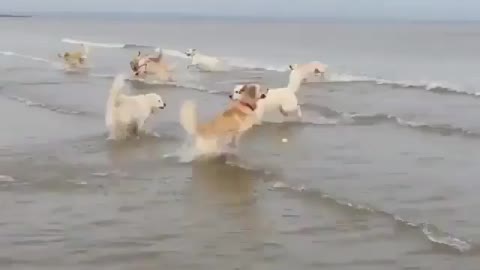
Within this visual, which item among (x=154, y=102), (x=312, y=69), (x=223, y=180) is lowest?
(x=223, y=180)

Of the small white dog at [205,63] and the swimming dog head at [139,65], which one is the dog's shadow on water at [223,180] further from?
the small white dog at [205,63]

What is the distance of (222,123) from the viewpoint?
32.9ft

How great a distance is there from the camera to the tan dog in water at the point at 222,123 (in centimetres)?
965

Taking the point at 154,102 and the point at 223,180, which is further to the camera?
the point at 154,102

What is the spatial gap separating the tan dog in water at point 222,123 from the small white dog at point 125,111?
1.35 metres

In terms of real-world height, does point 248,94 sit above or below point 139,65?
below

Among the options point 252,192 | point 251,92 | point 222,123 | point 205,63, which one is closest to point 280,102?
point 251,92

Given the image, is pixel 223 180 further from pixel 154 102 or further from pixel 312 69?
pixel 312 69

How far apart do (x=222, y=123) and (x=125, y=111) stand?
1710mm

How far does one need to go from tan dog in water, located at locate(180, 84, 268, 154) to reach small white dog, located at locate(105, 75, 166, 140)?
1.35 m

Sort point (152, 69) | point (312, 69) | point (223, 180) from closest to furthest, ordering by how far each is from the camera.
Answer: point (223, 180), point (312, 69), point (152, 69)

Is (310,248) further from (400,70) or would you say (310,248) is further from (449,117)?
(400,70)

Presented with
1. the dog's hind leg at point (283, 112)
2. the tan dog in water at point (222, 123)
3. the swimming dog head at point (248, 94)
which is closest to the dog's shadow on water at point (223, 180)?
the tan dog in water at point (222, 123)

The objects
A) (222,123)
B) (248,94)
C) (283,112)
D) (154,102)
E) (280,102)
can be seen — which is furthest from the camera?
(283,112)
